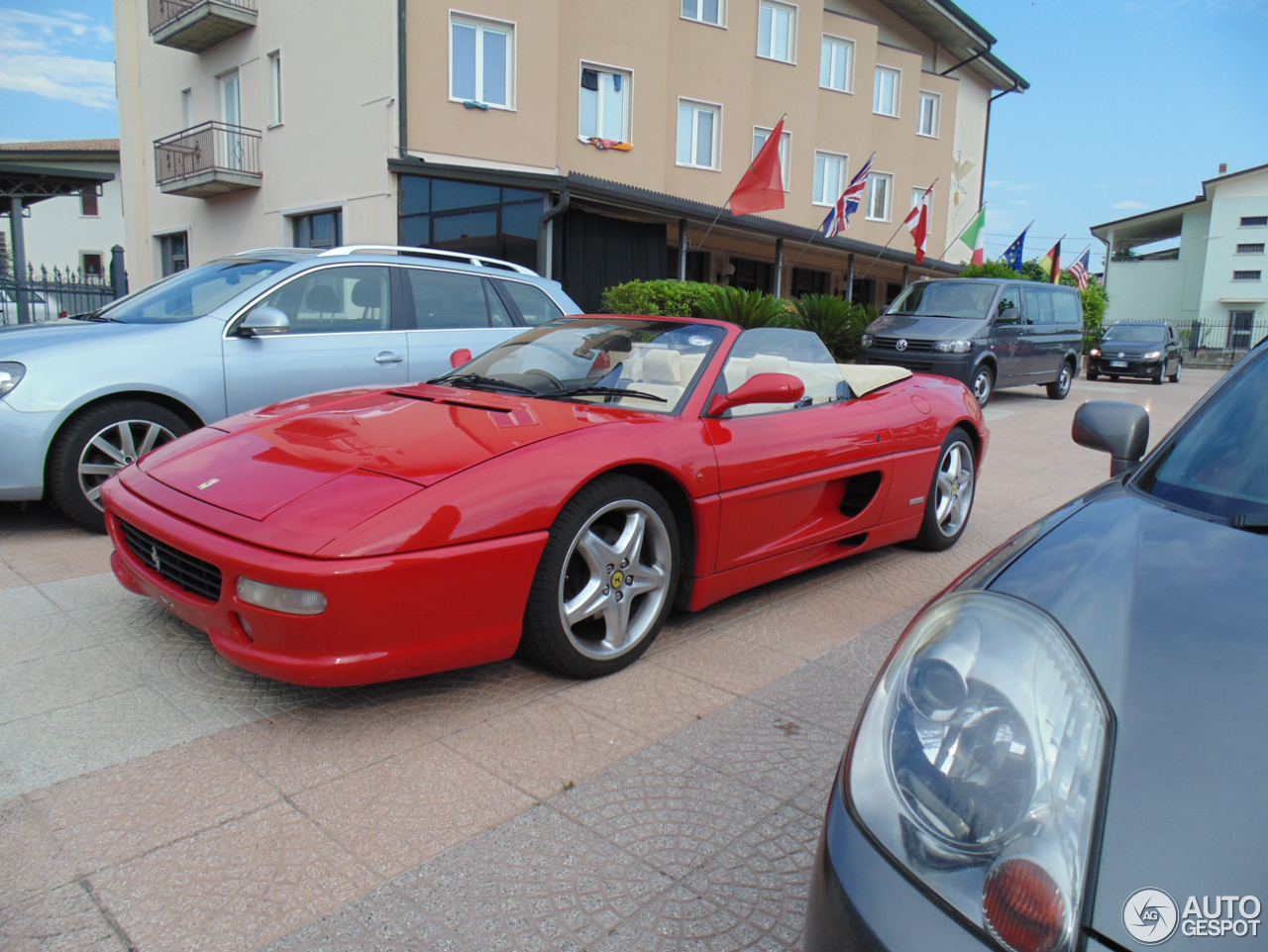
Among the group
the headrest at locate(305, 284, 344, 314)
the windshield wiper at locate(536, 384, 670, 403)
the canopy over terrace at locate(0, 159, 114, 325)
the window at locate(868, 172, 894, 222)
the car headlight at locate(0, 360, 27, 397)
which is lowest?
the car headlight at locate(0, 360, 27, 397)

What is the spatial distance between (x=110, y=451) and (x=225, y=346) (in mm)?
827

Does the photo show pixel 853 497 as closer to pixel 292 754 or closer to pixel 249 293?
pixel 292 754

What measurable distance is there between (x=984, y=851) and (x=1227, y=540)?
2.70 ft

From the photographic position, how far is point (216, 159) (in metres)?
17.0

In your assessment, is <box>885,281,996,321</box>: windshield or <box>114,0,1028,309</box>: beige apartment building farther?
<box>114,0,1028,309</box>: beige apartment building

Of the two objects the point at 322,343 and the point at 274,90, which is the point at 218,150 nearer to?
the point at 274,90

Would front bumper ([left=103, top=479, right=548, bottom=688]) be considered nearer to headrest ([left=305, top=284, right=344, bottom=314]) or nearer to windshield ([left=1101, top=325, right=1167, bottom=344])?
headrest ([left=305, top=284, right=344, bottom=314])

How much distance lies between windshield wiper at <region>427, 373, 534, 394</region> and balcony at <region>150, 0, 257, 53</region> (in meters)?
16.2

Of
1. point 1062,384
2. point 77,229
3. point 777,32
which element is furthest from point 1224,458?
point 77,229

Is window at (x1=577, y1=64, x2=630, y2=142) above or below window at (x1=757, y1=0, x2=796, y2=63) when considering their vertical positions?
below

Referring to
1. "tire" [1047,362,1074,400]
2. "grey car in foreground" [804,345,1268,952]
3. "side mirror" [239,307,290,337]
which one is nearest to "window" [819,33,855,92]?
"tire" [1047,362,1074,400]

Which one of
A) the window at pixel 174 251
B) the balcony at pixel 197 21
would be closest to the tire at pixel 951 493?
the balcony at pixel 197 21

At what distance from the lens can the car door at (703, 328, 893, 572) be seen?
11.1 feet

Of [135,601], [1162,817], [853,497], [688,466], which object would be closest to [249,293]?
[135,601]
